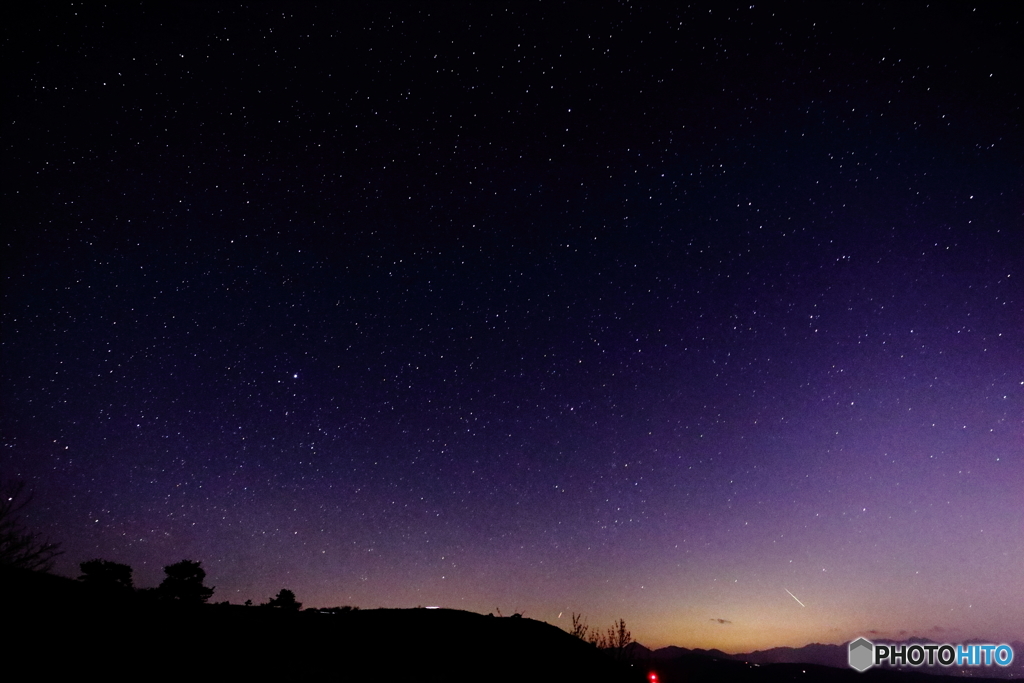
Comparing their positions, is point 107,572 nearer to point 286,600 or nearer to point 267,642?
point 286,600

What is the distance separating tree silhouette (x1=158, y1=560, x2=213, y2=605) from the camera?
99.5ft

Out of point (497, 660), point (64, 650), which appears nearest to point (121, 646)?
point (64, 650)

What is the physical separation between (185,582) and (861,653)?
32.3 metres

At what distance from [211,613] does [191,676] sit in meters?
2.66

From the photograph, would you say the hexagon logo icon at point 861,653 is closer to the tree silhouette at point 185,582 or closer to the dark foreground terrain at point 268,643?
the dark foreground terrain at point 268,643

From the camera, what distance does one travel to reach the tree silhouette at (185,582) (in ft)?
99.5

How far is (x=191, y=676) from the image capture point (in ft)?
28.2

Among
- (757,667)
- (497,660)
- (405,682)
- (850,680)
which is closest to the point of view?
(405,682)

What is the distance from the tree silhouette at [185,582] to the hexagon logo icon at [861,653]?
30755mm

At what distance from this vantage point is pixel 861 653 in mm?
24047

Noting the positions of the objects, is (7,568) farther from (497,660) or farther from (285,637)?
(497,660)

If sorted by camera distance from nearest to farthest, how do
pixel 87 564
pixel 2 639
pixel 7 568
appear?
pixel 2 639
pixel 7 568
pixel 87 564

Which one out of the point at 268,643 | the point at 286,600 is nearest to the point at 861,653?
the point at 268,643

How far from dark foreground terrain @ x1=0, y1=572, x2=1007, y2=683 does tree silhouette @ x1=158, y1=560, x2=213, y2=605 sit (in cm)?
2255
